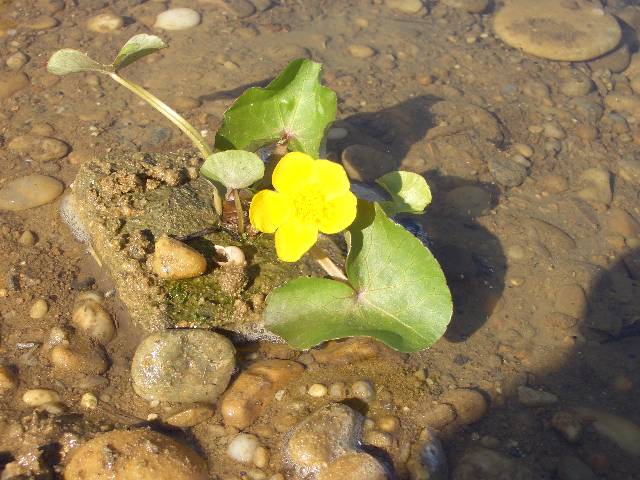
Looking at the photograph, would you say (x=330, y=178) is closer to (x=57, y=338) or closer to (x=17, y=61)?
(x=57, y=338)

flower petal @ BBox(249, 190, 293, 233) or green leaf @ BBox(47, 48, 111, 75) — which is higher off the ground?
green leaf @ BBox(47, 48, 111, 75)

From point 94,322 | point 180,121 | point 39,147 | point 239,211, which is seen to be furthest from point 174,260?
point 39,147

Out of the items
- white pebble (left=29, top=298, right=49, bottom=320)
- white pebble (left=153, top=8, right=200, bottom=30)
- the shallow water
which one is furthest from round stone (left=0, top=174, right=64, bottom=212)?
white pebble (left=153, top=8, right=200, bottom=30)

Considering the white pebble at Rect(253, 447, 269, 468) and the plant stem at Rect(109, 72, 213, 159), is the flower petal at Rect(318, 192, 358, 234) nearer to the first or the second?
the plant stem at Rect(109, 72, 213, 159)

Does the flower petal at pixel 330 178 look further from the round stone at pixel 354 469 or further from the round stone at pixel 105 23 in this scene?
the round stone at pixel 105 23

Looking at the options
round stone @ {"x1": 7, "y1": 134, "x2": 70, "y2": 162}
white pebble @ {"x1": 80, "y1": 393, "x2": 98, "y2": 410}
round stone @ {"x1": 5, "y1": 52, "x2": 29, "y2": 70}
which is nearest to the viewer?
white pebble @ {"x1": 80, "y1": 393, "x2": 98, "y2": 410}

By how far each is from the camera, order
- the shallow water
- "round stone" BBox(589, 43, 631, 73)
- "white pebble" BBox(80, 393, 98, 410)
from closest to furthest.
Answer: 1. "white pebble" BBox(80, 393, 98, 410)
2. the shallow water
3. "round stone" BBox(589, 43, 631, 73)

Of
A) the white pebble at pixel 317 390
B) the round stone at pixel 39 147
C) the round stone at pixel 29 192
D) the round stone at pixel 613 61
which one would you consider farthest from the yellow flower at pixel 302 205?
the round stone at pixel 613 61
